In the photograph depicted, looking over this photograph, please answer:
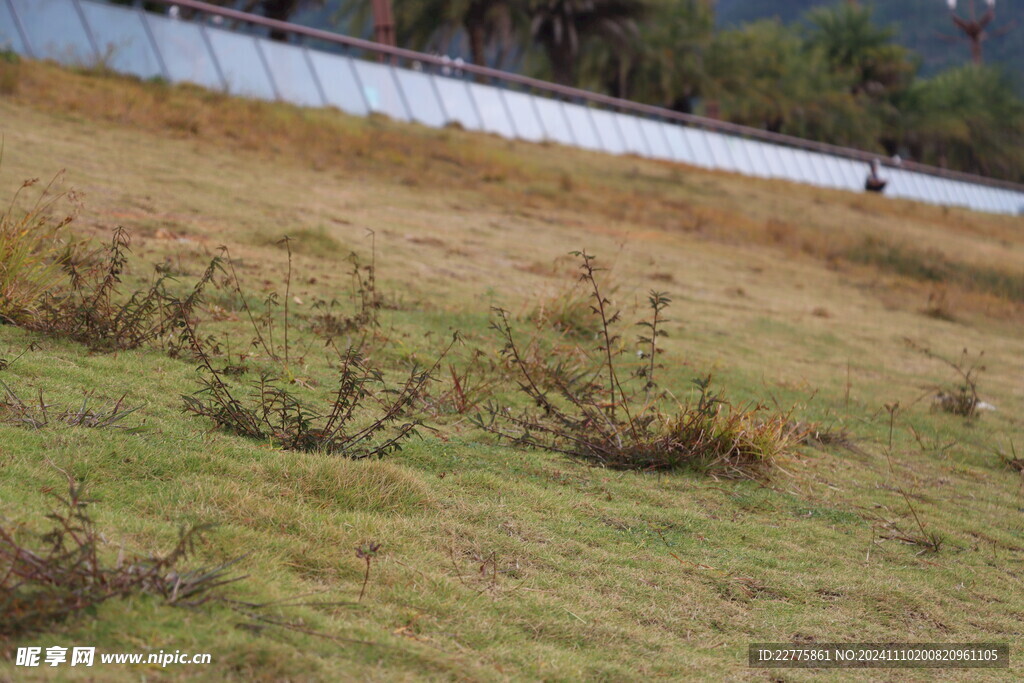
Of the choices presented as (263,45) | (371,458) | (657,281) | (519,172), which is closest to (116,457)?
(371,458)

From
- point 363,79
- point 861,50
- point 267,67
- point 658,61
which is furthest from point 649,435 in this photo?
point 861,50

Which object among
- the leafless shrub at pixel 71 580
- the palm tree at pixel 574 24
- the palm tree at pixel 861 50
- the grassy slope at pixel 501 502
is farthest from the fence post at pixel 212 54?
the palm tree at pixel 861 50

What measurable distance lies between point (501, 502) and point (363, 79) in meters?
21.6

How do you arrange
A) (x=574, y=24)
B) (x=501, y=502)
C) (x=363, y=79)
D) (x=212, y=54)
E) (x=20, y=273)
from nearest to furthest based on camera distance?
(x=501, y=502)
(x=20, y=273)
(x=212, y=54)
(x=363, y=79)
(x=574, y=24)

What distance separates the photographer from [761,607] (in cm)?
408

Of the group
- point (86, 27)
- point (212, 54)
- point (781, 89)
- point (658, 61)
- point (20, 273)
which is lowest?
point (20, 273)

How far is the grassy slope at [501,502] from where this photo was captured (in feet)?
11.0

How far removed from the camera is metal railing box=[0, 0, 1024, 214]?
63.8ft

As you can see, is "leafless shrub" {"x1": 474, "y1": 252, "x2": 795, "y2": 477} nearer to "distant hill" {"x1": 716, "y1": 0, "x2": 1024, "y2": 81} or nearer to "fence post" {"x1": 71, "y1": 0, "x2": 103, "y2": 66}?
"fence post" {"x1": 71, "y1": 0, "x2": 103, "y2": 66}

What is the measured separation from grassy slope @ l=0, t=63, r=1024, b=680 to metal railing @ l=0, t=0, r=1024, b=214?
6.98 meters

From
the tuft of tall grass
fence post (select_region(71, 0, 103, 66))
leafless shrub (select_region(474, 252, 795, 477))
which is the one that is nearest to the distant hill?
fence post (select_region(71, 0, 103, 66))

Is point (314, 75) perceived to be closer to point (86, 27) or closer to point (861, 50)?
point (86, 27)

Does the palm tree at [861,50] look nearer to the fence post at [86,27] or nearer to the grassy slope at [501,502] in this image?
the fence post at [86,27]

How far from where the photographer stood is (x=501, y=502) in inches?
182
